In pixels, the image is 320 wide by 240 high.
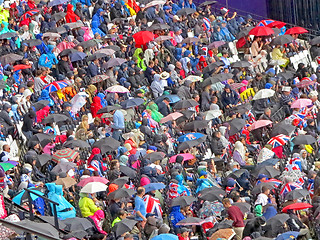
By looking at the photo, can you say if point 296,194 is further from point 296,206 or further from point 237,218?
point 237,218

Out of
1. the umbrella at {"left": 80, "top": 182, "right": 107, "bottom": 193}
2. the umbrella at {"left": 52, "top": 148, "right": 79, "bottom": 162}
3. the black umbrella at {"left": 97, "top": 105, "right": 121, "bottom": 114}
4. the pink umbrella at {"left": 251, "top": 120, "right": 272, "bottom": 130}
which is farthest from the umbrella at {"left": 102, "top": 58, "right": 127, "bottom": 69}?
the umbrella at {"left": 80, "top": 182, "right": 107, "bottom": 193}

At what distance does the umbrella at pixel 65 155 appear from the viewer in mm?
24812

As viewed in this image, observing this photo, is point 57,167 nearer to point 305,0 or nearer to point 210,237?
point 210,237

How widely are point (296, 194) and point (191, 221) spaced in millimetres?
2553

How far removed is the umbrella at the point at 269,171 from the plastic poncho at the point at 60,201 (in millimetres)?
4909

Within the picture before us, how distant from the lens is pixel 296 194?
893 inches

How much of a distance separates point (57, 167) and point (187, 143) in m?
3.92

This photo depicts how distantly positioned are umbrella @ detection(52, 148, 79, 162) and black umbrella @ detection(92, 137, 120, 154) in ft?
2.97

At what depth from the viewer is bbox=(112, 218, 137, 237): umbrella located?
68.7 ft

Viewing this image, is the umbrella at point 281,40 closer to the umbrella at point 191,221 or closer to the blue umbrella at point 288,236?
the umbrella at point 191,221

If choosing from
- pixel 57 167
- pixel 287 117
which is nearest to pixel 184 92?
pixel 287 117

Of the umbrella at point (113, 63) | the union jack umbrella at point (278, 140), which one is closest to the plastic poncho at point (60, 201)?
the union jack umbrella at point (278, 140)

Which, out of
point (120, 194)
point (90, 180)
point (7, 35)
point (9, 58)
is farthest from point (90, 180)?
point (7, 35)

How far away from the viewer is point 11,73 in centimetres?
2962
